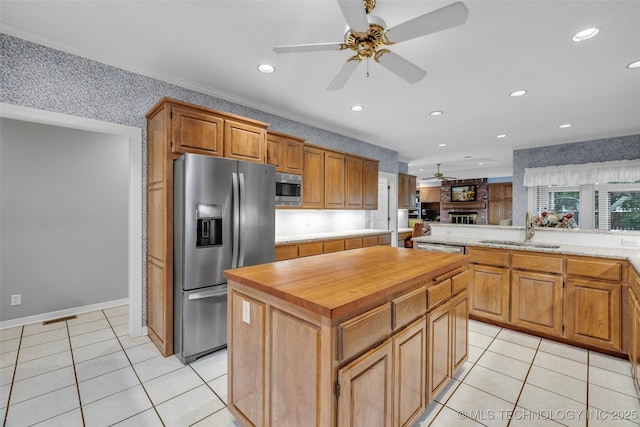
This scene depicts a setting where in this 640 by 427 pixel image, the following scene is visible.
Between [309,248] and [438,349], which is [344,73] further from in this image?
[309,248]

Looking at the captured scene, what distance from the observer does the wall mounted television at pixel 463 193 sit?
34.8ft

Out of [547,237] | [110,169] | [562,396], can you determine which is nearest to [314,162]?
[110,169]

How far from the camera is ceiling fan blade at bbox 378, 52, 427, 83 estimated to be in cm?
189

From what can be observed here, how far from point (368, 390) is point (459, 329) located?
1194mm

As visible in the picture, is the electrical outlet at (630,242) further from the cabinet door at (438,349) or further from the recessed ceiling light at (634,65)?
the cabinet door at (438,349)

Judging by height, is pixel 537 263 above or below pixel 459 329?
above

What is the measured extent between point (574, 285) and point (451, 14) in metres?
2.74

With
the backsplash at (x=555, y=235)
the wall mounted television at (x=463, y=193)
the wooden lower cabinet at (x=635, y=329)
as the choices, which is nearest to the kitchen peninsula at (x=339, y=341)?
the wooden lower cabinet at (x=635, y=329)

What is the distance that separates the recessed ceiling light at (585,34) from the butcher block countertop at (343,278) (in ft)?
6.52

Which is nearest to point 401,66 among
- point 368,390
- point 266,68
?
point 266,68

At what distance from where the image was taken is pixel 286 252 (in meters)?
3.57

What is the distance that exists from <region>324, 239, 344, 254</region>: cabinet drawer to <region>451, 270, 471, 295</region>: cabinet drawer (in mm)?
Answer: 2211

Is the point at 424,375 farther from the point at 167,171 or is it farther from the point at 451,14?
the point at 167,171

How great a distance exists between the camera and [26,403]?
1874 mm
